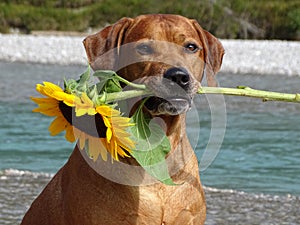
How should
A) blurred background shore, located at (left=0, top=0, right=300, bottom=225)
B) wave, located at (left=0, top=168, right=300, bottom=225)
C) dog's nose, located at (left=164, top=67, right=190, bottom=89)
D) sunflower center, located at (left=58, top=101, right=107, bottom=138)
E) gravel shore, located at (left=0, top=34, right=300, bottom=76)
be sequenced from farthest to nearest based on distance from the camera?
1. gravel shore, located at (left=0, top=34, right=300, bottom=76)
2. blurred background shore, located at (left=0, top=0, right=300, bottom=225)
3. wave, located at (left=0, top=168, right=300, bottom=225)
4. dog's nose, located at (left=164, top=67, right=190, bottom=89)
5. sunflower center, located at (left=58, top=101, right=107, bottom=138)

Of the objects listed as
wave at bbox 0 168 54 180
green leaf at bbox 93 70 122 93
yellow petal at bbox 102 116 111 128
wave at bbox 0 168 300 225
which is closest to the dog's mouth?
green leaf at bbox 93 70 122 93

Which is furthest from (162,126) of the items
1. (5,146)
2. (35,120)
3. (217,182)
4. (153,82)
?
(35,120)

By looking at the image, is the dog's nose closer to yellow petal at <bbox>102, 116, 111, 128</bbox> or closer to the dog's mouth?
the dog's mouth

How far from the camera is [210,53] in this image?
15.5 feet

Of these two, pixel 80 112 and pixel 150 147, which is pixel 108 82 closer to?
pixel 150 147

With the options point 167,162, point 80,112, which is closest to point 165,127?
point 167,162

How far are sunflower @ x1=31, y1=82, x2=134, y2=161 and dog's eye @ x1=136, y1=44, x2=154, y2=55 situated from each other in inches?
34.5

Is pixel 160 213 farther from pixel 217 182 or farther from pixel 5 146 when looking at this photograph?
pixel 5 146

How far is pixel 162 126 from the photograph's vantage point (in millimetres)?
4418

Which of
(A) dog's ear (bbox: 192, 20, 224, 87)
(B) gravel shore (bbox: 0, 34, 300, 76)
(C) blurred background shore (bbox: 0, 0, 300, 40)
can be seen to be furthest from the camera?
(C) blurred background shore (bbox: 0, 0, 300, 40)

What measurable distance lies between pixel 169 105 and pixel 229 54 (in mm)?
18329

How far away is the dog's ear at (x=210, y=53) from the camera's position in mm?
4691

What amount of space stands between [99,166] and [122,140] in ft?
2.79

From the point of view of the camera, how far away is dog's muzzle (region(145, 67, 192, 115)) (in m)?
4.10
